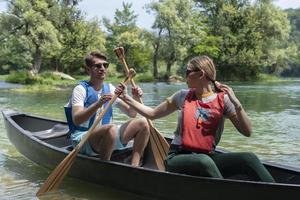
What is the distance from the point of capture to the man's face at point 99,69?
515 centimetres

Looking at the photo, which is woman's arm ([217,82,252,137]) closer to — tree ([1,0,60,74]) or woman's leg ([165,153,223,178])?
woman's leg ([165,153,223,178])

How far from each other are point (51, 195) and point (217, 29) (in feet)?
157

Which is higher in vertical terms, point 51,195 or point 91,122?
point 91,122

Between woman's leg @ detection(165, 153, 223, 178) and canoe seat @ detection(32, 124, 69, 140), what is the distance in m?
3.42

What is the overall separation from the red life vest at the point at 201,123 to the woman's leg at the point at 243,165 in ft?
0.55

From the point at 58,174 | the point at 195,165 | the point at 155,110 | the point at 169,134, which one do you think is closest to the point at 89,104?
the point at 58,174

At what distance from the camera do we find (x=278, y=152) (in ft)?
27.0

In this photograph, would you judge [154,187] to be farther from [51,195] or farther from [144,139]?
[51,195]

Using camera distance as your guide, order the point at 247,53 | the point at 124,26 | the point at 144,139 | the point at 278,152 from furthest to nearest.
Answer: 1. the point at 124,26
2. the point at 247,53
3. the point at 278,152
4. the point at 144,139

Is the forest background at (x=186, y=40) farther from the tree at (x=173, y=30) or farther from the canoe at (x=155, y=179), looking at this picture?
the canoe at (x=155, y=179)

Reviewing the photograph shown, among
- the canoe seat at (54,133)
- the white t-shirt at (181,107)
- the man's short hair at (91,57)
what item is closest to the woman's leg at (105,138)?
the man's short hair at (91,57)

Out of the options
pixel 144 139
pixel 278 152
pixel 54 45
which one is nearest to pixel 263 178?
pixel 144 139

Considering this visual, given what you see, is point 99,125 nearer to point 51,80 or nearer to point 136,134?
point 136,134

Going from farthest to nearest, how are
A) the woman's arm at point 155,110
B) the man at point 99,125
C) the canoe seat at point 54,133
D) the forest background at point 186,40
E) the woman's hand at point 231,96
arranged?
the forest background at point 186,40 < the canoe seat at point 54,133 < the man at point 99,125 < the woman's arm at point 155,110 < the woman's hand at point 231,96
